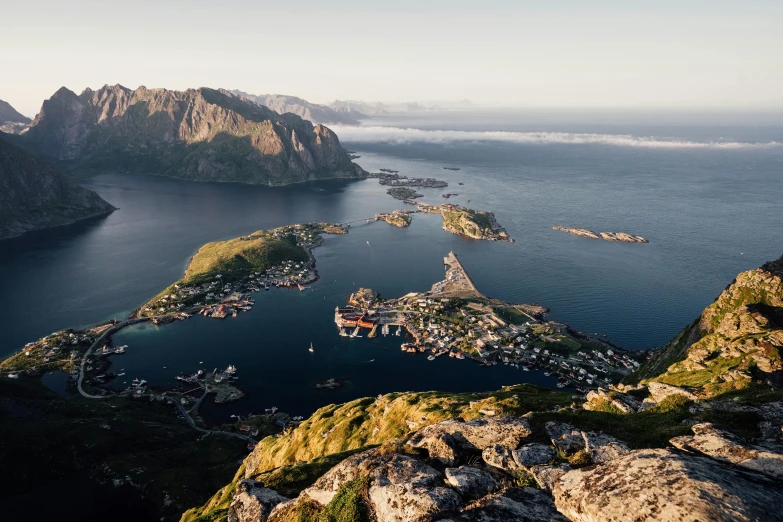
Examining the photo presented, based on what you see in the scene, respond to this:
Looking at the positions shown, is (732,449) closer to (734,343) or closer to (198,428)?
(734,343)

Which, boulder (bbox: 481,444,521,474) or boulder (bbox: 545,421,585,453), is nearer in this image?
boulder (bbox: 481,444,521,474)

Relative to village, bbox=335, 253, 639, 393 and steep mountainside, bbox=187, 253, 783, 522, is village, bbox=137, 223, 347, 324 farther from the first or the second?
steep mountainside, bbox=187, 253, 783, 522

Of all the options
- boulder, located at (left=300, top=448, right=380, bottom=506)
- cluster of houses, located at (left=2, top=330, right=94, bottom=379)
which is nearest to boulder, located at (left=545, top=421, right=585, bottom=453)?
boulder, located at (left=300, top=448, right=380, bottom=506)

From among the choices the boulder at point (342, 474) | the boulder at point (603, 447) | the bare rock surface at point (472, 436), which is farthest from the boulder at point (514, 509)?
the boulder at point (342, 474)

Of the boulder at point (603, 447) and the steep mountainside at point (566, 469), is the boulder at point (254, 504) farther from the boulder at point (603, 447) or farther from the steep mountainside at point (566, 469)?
the boulder at point (603, 447)

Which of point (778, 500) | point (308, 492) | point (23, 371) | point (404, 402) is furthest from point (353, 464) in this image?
point (23, 371)

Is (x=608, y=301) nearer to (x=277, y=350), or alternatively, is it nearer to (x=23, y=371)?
(x=277, y=350)

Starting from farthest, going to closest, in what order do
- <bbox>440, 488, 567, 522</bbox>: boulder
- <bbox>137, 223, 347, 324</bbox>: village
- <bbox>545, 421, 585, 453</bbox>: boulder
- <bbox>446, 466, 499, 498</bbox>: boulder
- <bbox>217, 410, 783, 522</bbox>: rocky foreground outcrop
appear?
<bbox>137, 223, 347, 324</bbox>: village, <bbox>545, 421, 585, 453</bbox>: boulder, <bbox>446, 466, 499, 498</bbox>: boulder, <bbox>440, 488, 567, 522</bbox>: boulder, <bbox>217, 410, 783, 522</bbox>: rocky foreground outcrop
